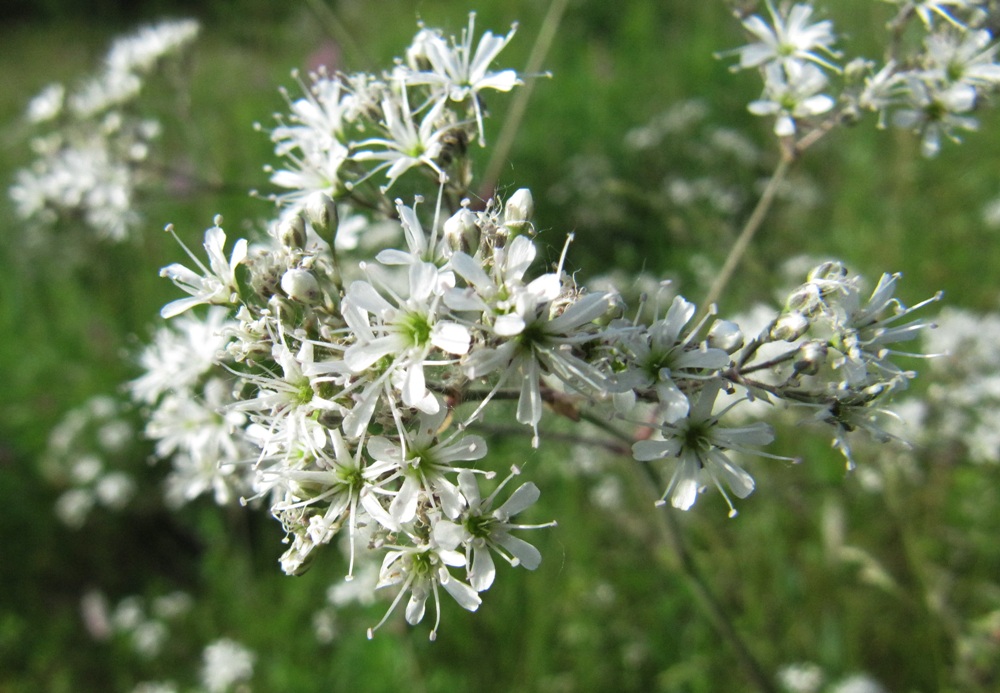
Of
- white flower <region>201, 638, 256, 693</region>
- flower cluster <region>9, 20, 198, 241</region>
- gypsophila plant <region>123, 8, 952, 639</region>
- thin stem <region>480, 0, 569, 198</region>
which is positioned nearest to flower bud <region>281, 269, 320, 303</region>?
gypsophila plant <region>123, 8, 952, 639</region>

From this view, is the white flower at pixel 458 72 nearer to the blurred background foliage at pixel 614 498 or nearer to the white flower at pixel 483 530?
the blurred background foliage at pixel 614 498

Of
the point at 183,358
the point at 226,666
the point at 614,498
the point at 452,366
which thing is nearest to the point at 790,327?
the point at 452,366

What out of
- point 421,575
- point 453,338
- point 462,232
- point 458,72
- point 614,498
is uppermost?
point 458,72

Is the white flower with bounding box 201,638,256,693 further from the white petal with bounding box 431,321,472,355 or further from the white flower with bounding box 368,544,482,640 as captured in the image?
the white petal with bounding box 431,321,472,355

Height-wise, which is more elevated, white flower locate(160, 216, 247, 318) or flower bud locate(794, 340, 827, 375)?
white flower locate(160, 216, 247, 318)

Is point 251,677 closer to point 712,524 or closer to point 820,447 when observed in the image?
point 712,524

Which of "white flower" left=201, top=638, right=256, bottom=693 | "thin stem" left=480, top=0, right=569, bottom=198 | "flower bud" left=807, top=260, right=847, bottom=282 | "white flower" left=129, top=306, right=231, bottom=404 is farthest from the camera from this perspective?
"white flower" left=201, top=638, right=256, bottom=693

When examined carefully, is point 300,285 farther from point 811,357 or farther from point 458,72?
point 811,357
